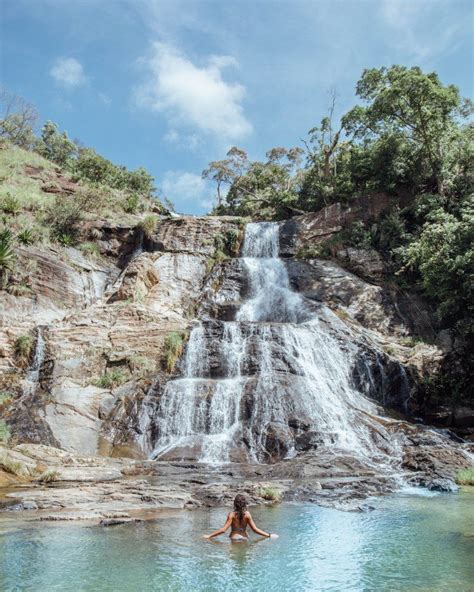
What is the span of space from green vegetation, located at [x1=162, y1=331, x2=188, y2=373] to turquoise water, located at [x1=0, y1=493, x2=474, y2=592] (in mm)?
11009

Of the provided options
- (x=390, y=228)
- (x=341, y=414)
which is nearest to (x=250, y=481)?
(x=341, y=414)

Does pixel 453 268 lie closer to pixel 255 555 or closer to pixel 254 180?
pixel 255 555

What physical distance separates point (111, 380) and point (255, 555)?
13.3 m

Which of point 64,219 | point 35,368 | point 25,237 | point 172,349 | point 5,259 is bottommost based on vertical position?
point 35,368

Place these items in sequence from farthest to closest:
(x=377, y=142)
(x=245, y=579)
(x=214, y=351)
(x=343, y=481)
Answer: (x=377, y=142)
(x=214, y=351)
(x=343, y=481)
(x=245, y=579)

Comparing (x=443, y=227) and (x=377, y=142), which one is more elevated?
(x=377, y=142)

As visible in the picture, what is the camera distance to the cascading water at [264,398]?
1678cm

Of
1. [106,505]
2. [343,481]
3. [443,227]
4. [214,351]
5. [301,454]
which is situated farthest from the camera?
[443,227]

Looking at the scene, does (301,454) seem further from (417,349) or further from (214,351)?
(417,349)

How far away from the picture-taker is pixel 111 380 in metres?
19.8

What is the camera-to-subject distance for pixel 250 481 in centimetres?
1297

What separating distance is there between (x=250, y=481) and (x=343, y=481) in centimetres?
238

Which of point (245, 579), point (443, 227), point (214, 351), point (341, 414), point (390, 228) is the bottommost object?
point (245, 579)

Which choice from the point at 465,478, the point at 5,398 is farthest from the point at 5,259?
the point at 465,478
